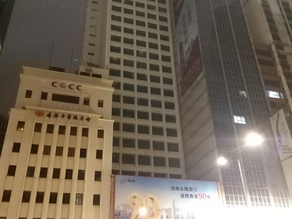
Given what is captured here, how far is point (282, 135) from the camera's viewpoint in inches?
1960

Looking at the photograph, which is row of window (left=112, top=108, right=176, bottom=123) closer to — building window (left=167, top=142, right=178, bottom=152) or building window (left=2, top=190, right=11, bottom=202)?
building window (left=167, top=142, right=178, bottom=152)

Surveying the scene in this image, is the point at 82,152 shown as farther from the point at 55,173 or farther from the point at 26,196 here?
the point at 26,196

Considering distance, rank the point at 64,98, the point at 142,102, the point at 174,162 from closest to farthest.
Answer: the point at 64,98
the point at 174,162
the point at 142,102

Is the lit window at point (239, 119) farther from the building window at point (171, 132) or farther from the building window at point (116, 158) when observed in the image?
the building window at point (116, 158)

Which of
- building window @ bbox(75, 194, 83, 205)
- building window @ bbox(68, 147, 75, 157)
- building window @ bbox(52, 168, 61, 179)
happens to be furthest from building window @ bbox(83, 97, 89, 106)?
building window @ bbox(75, 194, 83, 205)

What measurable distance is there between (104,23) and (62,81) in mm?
29527

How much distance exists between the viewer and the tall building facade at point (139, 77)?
56844mm

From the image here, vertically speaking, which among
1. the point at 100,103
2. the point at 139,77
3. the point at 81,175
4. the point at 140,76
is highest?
the point at 140,76

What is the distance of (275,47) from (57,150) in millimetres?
50884

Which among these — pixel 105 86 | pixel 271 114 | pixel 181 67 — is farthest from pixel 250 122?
pixel 105 86

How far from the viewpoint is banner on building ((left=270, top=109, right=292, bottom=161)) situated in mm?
48562

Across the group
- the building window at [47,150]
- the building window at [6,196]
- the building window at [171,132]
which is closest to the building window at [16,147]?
the building window at [47,150]

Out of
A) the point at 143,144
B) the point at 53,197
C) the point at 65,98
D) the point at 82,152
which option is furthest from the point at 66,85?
the point at 143,144

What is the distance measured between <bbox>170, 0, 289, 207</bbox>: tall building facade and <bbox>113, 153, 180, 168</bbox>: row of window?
268 centimetres
